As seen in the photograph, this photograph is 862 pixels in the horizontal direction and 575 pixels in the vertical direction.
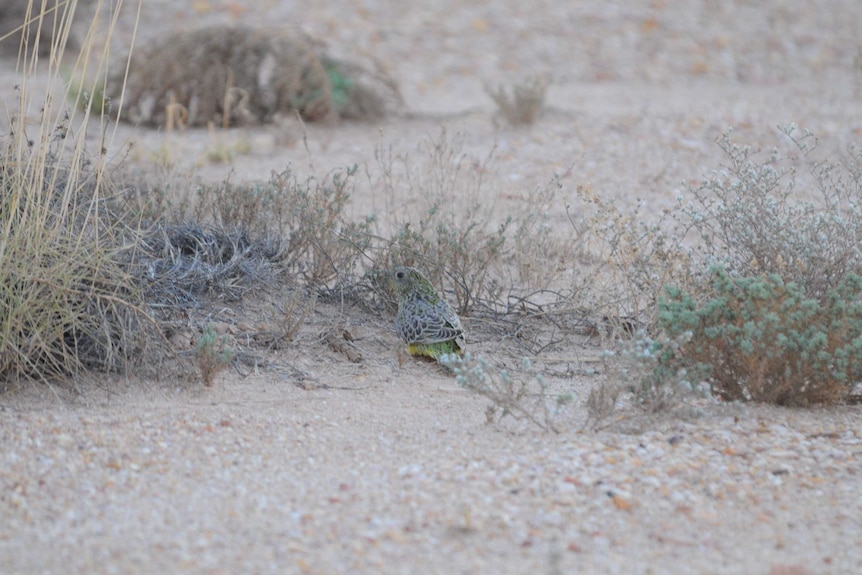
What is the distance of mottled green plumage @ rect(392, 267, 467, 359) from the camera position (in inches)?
149

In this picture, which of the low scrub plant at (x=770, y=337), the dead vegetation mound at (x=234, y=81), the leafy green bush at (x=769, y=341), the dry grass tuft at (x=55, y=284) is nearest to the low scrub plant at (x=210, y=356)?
the dry grass tuft at (x=55, y=284)

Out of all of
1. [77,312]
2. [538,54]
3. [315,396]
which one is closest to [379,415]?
[315,396]

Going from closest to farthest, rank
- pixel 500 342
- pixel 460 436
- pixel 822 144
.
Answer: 1. pixel 460 436
2. pixel 500 342
3. pixel 822 144

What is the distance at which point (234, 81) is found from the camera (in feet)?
25.7

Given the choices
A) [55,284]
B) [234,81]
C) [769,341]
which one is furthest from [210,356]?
[234,81]

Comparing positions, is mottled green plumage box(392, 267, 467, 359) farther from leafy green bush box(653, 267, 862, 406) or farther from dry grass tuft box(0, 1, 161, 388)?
dry grass tuft box(0, 1, 161, 388)

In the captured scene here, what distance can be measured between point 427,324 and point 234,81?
4.67 m

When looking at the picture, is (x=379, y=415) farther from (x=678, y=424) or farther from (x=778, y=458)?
(x=778, y=458)

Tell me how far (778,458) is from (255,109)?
5.79m

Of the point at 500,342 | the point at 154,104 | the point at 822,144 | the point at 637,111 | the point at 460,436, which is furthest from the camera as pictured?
the point at 637,111

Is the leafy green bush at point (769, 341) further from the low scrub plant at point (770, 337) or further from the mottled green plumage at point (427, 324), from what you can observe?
the mottled green plumage at point (427, 324)

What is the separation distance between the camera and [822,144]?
6980 mm

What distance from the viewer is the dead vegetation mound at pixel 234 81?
7.72 metres

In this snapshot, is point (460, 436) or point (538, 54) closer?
point (460, 436)
